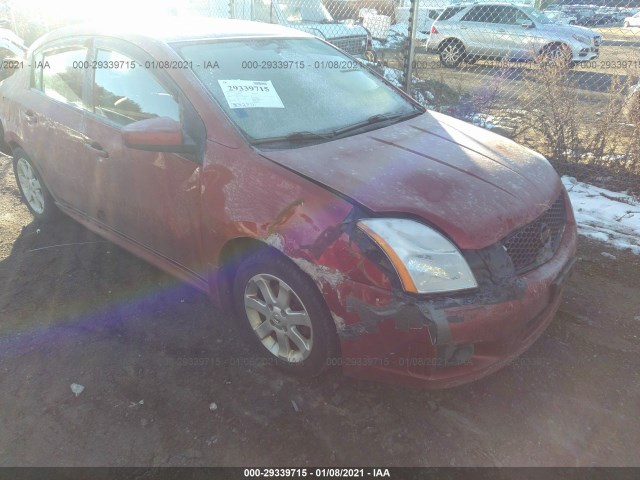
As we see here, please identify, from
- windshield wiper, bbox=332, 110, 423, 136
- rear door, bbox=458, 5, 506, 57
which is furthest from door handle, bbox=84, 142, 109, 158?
rear door, bbox=458, 5, 506, 57

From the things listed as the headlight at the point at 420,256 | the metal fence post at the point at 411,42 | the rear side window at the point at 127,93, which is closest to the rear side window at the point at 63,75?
the rear side window at the point at 127,93

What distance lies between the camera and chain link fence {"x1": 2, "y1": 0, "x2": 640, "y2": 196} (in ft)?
15.7

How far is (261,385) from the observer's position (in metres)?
2.41

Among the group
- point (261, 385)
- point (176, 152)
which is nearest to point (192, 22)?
point (176, 152)

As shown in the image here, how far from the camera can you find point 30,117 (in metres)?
3.57

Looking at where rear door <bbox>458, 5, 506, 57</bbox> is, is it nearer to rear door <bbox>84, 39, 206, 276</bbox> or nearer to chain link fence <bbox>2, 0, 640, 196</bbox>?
chain link fence <bbox>2, 0, 640, 196</bbox>

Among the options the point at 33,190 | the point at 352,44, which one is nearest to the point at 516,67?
the point at 352,44

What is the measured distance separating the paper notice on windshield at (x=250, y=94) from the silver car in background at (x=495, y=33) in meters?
8.90

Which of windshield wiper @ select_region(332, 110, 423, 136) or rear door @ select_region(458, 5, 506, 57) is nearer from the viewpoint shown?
windshield wiper @ select_region(332, 110, 423, 136)

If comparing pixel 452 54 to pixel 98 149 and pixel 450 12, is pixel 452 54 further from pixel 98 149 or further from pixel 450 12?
pixel 98 149

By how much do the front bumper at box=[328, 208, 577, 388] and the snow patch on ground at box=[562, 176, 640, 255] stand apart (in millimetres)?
2111

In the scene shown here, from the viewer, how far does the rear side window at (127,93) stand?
2.62m

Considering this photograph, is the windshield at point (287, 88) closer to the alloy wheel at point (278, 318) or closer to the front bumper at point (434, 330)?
the alloy wheel at point (278, 318)

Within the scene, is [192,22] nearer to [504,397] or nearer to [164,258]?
[164,258]
